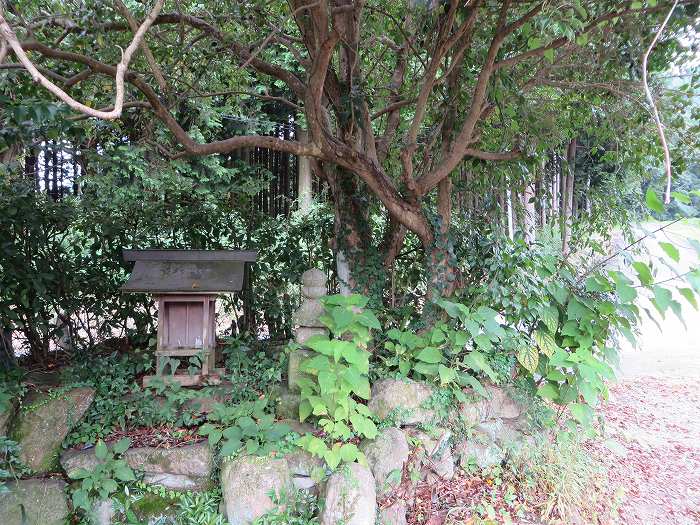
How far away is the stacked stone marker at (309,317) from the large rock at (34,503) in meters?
1.49

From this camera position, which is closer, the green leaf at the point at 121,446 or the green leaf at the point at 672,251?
the green leaf at the point at 672,251

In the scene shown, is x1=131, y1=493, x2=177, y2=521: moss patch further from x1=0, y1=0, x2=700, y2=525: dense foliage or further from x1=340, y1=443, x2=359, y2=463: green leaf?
x1=340, y1=443, x2=359, y2=463: green leaf

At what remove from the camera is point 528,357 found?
11.3 feet

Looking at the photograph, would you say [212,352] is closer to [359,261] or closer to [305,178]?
[359,261]

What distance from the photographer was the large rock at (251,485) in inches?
106

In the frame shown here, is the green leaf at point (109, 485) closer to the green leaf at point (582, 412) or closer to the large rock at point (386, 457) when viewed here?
the large rock at point (386, 457)

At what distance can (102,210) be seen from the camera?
4.13 meters

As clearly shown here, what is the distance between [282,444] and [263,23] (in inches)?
150

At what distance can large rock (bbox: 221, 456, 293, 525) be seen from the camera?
2686 millimetres

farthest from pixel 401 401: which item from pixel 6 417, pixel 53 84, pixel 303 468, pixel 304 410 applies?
pixel 53 84

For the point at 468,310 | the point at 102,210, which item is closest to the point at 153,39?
the point at 102,210

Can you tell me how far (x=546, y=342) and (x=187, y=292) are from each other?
2707 millimetres

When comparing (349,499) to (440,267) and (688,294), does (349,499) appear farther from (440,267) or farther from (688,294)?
(688,294)

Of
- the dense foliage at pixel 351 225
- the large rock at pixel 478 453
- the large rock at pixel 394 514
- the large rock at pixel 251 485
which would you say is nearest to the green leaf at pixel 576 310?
the dense foliage at pixel 351 225
